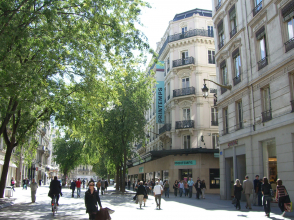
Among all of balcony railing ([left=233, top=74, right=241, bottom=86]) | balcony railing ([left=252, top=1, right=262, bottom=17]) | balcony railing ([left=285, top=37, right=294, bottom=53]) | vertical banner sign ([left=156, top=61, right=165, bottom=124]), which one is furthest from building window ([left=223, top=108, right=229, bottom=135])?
vertical banner sign ([left=156, top=61, right=165, bottom=124])

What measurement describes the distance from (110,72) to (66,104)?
8.54ft

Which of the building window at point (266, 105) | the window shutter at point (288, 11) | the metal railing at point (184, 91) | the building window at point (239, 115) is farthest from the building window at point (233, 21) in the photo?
the metal railing at point (184, 91)

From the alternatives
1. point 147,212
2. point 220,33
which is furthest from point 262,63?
point 147,212

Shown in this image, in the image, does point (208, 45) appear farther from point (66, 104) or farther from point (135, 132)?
point (66, 104)

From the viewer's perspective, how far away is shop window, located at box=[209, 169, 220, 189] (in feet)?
112

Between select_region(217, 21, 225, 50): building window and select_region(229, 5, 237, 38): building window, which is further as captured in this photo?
select_region(217, 21, 225, 50): building window

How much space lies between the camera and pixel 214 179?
1358 inches

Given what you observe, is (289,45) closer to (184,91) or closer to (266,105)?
(266,105)

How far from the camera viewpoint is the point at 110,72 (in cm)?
1458

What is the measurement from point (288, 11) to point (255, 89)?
4.80 m

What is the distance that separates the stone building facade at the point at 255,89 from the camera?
15344mm

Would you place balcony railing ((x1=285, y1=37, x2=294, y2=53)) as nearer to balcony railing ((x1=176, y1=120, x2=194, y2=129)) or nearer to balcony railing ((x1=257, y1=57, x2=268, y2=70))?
balcony railing ((x1=257, y1=57, x2=268, y2=70))

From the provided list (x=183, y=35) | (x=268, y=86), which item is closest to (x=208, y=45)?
(x=183, y=35)

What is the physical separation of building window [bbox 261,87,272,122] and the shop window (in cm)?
1819
